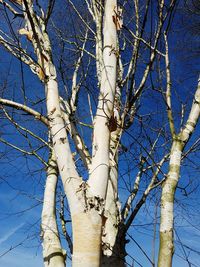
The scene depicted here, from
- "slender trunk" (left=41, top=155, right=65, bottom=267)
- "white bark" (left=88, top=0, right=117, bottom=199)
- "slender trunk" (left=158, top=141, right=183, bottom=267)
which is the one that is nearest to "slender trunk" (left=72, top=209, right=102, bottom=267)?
"white bark" (left=88, top=0, right=117, bottom=199)

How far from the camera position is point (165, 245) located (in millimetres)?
2170

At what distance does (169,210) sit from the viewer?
230 cm

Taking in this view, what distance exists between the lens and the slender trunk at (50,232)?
3.01m

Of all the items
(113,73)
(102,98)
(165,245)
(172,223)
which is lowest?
(165,245)

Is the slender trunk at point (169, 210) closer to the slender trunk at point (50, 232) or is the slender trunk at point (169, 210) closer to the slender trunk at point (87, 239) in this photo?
the slender trunk at point (87, 239)

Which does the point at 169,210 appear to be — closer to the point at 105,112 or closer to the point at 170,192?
the point at 170,192

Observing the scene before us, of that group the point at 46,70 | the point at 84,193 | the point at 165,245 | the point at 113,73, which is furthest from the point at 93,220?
the point at 46,70

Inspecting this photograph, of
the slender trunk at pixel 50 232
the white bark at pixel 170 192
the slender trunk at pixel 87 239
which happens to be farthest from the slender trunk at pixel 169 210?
the slender trunk at pixel 50 232

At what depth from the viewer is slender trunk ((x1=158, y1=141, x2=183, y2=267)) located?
7.02 ft

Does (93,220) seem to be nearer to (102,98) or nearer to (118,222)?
(102,98)

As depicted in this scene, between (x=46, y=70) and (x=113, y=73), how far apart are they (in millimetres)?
565

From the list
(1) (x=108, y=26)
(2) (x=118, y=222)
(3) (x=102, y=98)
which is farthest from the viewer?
(2) (x=118, y=222)

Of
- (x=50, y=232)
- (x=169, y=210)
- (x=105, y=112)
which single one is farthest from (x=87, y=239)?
(x=50, y=232)

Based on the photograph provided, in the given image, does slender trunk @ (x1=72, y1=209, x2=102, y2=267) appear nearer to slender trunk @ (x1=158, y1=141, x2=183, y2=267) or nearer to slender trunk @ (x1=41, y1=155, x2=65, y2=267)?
slender trunk @ (x1=158, y1=141, x2=183, y2=267)
